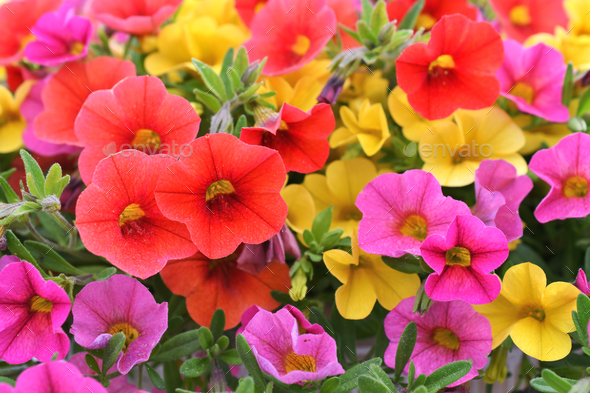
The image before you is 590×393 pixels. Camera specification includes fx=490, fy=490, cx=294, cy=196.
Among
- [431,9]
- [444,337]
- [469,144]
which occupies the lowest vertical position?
[444,337]

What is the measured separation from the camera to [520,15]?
841 millimetres

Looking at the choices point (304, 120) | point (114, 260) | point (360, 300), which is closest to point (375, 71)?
point (304, 120)

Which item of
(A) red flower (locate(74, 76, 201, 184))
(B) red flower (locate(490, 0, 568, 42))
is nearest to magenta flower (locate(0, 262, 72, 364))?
(A) red flower (locate(74, 76, 201, 184))

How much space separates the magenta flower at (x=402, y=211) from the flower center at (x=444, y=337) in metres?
0.11

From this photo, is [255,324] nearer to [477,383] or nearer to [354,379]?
[354,379]

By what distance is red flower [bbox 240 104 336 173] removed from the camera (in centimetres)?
52

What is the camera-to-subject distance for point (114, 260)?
0.45m

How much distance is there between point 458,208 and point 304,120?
0.18 metres

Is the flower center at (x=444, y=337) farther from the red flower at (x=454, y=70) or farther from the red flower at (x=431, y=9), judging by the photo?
the red flower at (x=431, y=9)

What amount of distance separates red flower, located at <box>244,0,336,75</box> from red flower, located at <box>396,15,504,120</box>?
0.44 ft

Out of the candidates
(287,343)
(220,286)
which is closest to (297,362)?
(287,343)

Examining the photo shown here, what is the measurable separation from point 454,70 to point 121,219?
423mm

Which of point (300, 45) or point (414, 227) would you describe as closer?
point (414, 227)

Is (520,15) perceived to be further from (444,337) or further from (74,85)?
(74,85)
